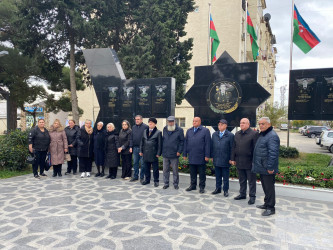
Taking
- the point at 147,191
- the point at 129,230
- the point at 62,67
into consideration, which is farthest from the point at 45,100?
the point at 129,230

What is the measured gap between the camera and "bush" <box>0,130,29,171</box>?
8406mm

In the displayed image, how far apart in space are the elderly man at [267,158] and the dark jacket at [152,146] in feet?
8.52

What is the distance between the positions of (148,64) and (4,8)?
8.72 meters

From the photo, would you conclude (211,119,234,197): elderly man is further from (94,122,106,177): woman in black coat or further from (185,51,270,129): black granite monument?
(94,122,106,177): woman in black coat

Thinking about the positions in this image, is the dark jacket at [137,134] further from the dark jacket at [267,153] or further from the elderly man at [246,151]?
the dark jacket at [267,153]

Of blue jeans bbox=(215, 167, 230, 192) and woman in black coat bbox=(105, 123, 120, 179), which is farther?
woman in black coat bbox=(105, 123, 120, 179)

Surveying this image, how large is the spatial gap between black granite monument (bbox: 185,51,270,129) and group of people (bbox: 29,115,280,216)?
5.03 ft

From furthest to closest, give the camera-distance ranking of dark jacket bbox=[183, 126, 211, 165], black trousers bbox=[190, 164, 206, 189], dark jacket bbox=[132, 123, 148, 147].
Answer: dark jacket bbox=[132, 123, 148, 147]
black trousers bbox=[190, 164, 206, 189]
dark jacket bbox=[183, 126, 211, 165]

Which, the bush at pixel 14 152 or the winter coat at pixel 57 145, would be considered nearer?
the winter coat at pixel 57 145

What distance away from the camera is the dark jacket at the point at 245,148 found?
5.45 meters

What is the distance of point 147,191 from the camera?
6301mm

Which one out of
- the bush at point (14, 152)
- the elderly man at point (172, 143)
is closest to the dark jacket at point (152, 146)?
the elderly man at point (172, 143)

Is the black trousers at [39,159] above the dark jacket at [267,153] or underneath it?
underneath

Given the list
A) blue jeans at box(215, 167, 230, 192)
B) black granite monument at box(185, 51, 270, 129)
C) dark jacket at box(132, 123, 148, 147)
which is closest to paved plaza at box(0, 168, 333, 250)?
blue jeans at box(215, 167, 230, 192)
